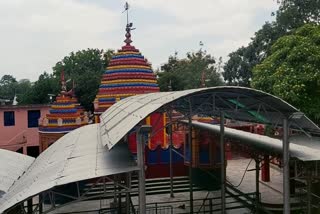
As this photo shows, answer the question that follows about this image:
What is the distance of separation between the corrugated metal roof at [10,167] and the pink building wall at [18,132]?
1299 cm

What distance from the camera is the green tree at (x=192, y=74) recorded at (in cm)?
4478

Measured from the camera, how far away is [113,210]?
13281 mm

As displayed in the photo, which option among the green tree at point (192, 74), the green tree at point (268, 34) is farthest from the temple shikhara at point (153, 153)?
the green tree at point (192, 74)

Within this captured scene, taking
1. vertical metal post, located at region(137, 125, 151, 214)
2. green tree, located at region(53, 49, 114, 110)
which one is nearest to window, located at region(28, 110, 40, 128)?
green tree, located at region(53, 49, 114, 110)

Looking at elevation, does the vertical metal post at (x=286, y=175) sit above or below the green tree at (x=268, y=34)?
below

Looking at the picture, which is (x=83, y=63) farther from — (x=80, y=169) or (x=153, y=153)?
(x=80, y=169)

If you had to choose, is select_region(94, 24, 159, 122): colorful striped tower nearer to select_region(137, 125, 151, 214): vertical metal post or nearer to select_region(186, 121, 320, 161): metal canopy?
select_region(186, 121, 320, 161): metal canopy

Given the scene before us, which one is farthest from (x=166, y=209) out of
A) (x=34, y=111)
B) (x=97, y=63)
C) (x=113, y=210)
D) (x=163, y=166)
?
(x=97, y=63)

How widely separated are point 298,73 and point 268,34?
14481mm

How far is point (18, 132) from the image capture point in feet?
91.3

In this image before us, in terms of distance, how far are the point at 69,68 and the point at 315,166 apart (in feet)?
143

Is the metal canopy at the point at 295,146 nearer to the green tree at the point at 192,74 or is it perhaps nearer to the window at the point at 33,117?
the window at the point at 33,117

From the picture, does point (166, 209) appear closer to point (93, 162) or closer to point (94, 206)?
point (94, 206)

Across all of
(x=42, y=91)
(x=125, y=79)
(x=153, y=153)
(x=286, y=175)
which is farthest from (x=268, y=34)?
(x=42, y=91)
